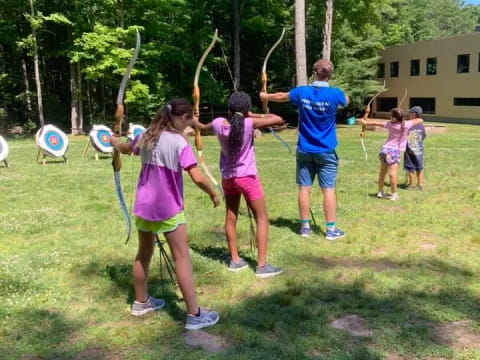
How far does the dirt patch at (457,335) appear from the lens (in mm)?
3021

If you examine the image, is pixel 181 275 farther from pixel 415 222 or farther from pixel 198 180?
pixel 415 222

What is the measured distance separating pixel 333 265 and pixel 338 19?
1012 inches

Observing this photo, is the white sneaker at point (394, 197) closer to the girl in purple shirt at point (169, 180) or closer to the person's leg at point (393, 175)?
the person's leg at point (393, 175)

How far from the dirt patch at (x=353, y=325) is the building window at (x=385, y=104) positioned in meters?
38.7

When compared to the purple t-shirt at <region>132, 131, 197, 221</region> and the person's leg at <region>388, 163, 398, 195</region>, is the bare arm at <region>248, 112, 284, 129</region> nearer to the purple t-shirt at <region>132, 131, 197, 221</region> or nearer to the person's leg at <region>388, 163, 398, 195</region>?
the purple t-shirt at <region>132, 131, 197, 221</region>

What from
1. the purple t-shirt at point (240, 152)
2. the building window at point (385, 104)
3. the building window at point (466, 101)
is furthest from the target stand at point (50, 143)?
the building window at point (385, 104)

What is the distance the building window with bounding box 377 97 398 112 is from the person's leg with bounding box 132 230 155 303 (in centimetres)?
3906

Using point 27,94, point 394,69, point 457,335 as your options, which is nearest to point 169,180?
point 457,335

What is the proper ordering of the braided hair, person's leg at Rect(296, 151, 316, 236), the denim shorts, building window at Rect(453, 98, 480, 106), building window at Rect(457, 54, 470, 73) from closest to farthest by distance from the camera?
the braided hair, the denim shorts, person's leg at Rect(296, 151, 316, 236), building window at Rect(453, 98, 480, 106), building window at Rect(457, 54, 470, 73)

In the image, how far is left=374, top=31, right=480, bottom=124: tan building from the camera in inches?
1268

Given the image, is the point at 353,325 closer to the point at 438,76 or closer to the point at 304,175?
the point at 304,175

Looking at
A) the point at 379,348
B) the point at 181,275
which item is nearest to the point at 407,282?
the point at 379,348

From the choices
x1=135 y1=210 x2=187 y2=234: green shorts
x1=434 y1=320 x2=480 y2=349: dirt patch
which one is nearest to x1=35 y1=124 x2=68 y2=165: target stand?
x1=135 y1=210 x2=187 y2=234: green shorts

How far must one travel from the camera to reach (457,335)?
3.14 metres
